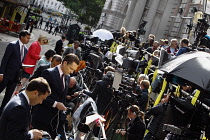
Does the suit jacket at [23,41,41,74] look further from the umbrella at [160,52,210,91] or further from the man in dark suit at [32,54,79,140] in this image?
the umbrella at [160,52,210,91]

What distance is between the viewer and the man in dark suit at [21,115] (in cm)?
430

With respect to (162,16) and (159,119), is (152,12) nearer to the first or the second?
(162,16)

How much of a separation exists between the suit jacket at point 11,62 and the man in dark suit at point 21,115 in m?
4.25

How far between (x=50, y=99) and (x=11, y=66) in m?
2.72

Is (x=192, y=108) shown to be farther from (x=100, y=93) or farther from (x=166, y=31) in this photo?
(x=166, y=31)

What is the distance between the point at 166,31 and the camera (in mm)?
37938

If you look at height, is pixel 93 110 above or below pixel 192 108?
below

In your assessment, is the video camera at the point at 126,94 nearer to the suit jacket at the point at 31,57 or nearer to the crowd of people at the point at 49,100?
the crowd of people at the point at 49,100

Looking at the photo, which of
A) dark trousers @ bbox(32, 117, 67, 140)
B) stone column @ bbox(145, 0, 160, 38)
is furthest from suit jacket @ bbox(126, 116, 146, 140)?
stone column @ bbox(145, 0, 160, 38)

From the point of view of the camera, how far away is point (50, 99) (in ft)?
20.8

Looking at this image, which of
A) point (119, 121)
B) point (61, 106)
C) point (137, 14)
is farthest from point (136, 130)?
point (137, 14)

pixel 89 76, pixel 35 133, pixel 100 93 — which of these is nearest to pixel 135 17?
pixel 89 76

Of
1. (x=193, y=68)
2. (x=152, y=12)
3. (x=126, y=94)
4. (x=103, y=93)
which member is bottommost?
(x=103, y=93)

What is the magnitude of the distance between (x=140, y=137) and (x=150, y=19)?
3547 cm
